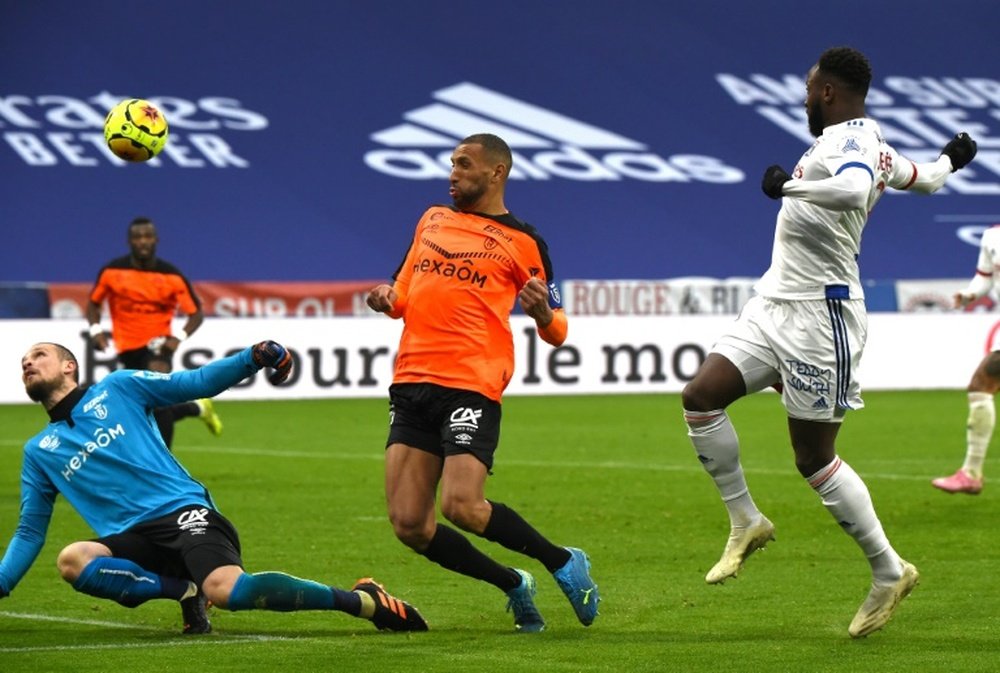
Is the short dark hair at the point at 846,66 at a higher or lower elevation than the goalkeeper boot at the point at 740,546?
higher

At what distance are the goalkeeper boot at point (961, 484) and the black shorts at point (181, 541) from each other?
6622mm

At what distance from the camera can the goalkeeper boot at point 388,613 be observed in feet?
25.0

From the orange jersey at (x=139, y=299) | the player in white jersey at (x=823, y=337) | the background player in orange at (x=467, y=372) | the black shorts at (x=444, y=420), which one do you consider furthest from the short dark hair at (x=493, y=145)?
the orange jersey at (x=139, y=299)

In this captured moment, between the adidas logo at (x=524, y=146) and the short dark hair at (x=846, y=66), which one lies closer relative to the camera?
the short dark hair at (x=846, y=66)

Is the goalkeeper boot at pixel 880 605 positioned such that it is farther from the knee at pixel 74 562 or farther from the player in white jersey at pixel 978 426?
the player in white jersey at pixel 978 426

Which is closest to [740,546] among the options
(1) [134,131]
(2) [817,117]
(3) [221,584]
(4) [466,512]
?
(4) [466,512]

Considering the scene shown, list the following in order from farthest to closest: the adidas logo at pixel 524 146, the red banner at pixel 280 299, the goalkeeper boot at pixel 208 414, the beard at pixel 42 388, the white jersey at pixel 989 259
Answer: the adidas logo at pixel 524 146 < the red banner at pixel 280 299 < the goalkeeper boot at pixel 208 414 < the white jersey at pixel 989 259 < the beard at pixel 42 388

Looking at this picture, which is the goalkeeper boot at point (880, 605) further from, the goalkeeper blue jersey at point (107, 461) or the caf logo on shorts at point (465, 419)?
the goalkeeper blue jersey at point (107, 461)

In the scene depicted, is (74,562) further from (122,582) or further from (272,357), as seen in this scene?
(272,357)

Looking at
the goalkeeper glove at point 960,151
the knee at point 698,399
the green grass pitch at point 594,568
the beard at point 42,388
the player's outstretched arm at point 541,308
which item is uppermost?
the goalkeeper glove at point 960,151

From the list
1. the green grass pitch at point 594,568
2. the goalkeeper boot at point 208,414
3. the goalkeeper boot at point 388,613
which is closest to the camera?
the green grass pitch at point 594,568

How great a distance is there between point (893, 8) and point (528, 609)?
3203cm

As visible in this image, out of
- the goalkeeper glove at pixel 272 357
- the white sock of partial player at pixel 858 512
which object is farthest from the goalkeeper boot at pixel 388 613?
the white sock of partial player at pixel 858 512

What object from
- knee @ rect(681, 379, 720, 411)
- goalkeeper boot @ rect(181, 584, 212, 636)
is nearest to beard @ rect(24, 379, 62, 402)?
goalkeeper boot @ rect(181, 584, 212, 636)
